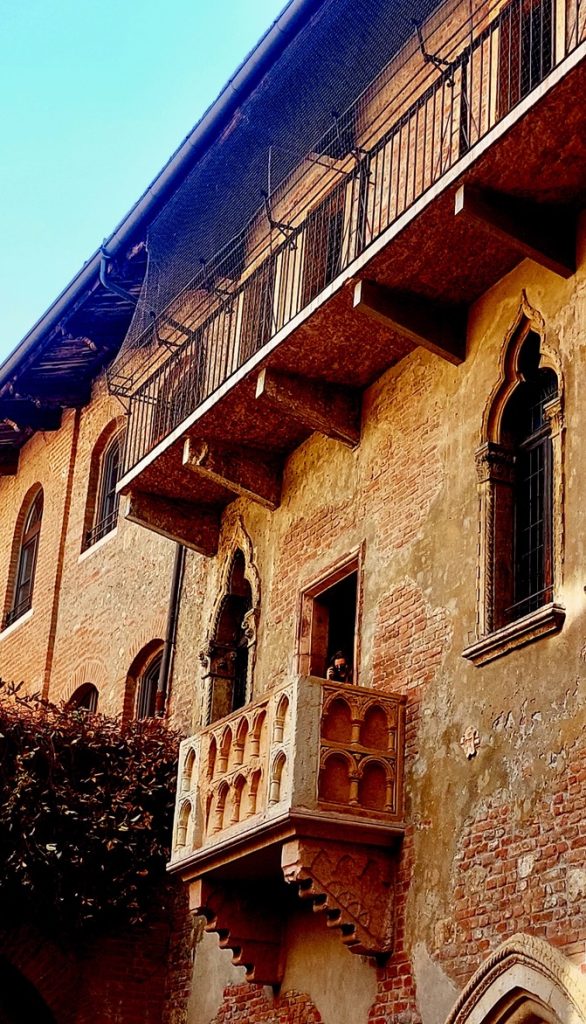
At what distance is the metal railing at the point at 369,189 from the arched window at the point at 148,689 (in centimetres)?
241

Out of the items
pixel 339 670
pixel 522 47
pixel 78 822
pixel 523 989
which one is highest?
pixel 522 47

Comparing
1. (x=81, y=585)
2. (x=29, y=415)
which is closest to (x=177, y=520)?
(x=81, y=585)

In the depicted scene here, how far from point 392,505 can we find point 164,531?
336 centimetres

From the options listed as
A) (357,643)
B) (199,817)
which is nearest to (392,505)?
(357,643)

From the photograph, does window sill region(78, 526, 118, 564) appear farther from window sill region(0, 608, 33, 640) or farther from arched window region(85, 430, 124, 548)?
window sill region(0, 608, 33, 640)

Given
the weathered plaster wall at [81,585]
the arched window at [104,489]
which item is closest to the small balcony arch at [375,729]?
the weathered plaster wall at [81,585]

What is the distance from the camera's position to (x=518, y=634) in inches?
391

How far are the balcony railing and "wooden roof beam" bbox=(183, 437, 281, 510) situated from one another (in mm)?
2668

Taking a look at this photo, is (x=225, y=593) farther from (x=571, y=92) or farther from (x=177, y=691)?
(x=571, y=92)

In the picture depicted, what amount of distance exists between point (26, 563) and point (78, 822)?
811cm

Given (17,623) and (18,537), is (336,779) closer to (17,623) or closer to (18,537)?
(17,623)

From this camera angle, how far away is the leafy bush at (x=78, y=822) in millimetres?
13172

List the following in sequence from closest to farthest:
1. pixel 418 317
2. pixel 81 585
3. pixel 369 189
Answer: pixel 418 317, pixel 369 189, pixel 81 585

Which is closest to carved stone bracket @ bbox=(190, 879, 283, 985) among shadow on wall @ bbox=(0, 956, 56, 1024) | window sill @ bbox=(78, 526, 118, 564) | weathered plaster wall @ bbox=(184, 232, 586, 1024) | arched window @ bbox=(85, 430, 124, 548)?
weathered plaster wall @ bbox=(184, 232, 586, 1024)
